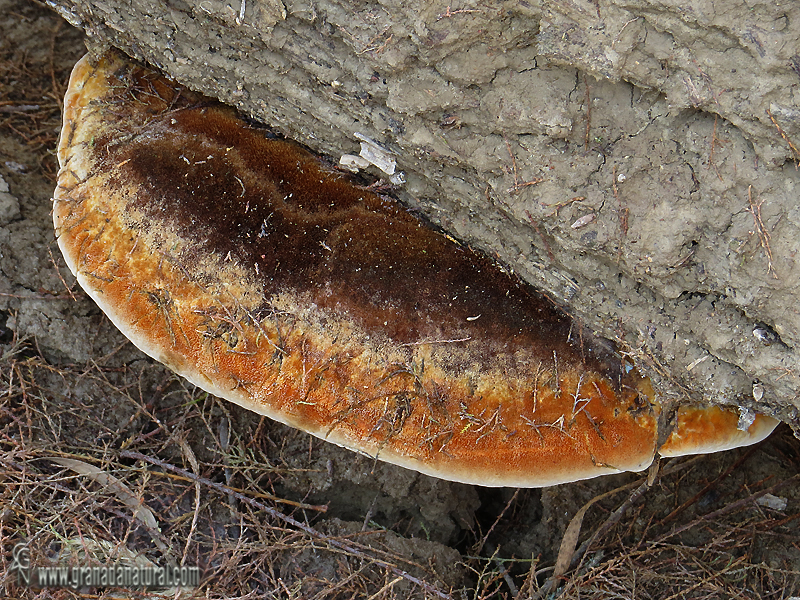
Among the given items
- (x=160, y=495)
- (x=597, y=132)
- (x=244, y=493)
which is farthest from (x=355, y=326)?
(x=160, y=495)

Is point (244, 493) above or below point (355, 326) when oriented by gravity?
below

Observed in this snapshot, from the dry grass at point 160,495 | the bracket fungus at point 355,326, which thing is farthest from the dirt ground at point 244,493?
the bracket fungus at point 355,326

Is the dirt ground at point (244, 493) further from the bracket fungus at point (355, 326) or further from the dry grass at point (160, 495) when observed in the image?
the bracket fungus at point (355, 326)

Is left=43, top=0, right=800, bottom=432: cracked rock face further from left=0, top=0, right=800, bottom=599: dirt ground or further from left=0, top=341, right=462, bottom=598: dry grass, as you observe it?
left=0, top=341, right=462, bottom=598: dry grass

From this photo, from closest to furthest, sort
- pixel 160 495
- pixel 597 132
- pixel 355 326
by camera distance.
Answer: pixel 597 132 < pixel 355 326 < pixel 160 495

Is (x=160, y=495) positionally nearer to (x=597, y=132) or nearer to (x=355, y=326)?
(x=355, y=326)

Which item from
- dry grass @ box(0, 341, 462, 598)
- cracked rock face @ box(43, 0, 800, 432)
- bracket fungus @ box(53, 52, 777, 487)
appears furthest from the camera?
dry grass @ box(0, 341, 462, 598)

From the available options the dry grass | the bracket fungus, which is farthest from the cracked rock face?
the dry grass
